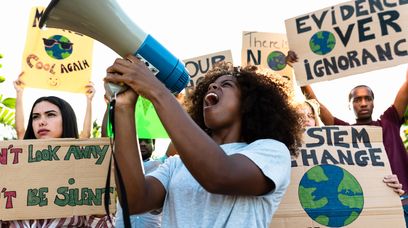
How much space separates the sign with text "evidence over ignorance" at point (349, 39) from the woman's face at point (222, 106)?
199 cm

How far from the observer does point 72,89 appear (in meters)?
3.56

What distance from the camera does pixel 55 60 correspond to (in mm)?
3691

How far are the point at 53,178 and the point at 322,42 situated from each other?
228 centimetres

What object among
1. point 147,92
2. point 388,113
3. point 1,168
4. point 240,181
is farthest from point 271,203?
point 388,113

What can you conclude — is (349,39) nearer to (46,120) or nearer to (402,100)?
(402,100)

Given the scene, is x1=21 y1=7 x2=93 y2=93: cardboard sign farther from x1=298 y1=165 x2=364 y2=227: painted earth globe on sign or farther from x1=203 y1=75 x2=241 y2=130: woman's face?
x1=203 y1=75 x2=241 y2=130: woman's face

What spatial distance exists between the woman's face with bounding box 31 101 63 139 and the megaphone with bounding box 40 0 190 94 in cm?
128

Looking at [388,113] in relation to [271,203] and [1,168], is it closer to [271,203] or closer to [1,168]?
[271,203]

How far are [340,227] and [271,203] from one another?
3.18 feet

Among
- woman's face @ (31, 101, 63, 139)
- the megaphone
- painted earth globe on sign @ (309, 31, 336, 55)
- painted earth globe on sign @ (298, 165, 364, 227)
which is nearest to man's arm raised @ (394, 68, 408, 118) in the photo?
painted earth globe on sign @ (309, 31, 336, 55)

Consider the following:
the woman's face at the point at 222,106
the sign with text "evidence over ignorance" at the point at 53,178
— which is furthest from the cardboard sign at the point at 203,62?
the woman's face at the point at 222,106

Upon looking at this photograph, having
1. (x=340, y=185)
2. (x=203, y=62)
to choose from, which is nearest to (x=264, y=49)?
(x=203, y=62)

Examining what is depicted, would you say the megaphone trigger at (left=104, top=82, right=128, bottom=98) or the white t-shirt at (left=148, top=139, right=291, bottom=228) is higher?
the megaphone trigger at (left=104, top=82, right=128, bottom=98)

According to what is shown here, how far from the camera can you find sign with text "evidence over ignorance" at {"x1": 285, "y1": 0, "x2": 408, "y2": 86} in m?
3.67
